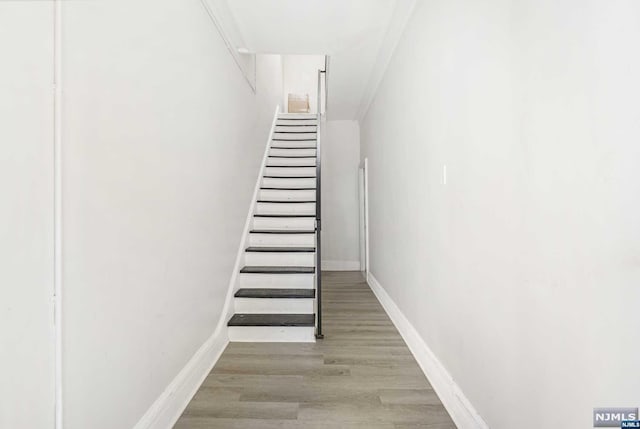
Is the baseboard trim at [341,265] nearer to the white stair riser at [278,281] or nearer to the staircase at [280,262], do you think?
the staircase at [280,262]

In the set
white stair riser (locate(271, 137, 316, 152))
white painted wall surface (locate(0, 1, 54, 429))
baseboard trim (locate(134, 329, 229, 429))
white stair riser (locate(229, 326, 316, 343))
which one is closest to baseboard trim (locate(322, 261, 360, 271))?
white stair riser (locate(271, 137, 316, 152))

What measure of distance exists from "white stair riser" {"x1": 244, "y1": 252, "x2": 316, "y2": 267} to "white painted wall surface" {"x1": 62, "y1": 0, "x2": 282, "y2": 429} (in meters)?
1.01

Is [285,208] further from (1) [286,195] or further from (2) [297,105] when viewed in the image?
(2) [297,105]

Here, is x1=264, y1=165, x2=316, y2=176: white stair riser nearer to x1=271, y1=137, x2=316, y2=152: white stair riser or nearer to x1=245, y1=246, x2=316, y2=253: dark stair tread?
x1=271, y1=137, x2=316, y2=152: white stair riser

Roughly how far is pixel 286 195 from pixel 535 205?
3535 mm

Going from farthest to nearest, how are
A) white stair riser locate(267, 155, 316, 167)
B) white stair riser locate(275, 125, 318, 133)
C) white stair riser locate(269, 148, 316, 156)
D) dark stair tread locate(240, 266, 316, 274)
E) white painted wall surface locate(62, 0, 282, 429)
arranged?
white stair riser locate(275, 125, 318, 133) < white stair riser locate(269, 148, 316, 156) < white stair riser locate(267, 155, 316, 167) < dark stair tread locate(240, 266, 316, 274) < white painted wall surface locate(62, 0, 282, 429)

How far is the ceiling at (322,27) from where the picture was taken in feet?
8.32

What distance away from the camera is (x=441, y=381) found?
1818 mm

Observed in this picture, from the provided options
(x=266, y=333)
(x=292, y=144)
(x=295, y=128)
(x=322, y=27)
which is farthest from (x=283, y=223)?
(x=295, y=128)

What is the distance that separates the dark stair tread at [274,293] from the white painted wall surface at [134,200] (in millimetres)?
515

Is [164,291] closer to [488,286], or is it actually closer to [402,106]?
[488,286]

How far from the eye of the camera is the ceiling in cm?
254

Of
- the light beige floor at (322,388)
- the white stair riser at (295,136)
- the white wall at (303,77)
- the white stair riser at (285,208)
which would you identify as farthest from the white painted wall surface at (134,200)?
the white wall at (303,77)

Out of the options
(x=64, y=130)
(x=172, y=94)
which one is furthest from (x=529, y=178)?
(x=172, y=94)
